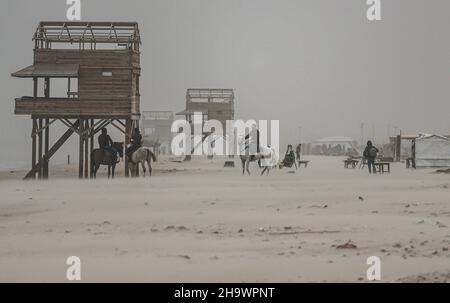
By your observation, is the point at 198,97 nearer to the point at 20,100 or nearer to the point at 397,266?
the point at 20,100

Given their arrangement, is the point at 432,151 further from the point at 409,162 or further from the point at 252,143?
the point at 252,143

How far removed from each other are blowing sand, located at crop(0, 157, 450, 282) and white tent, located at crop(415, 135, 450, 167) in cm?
2324

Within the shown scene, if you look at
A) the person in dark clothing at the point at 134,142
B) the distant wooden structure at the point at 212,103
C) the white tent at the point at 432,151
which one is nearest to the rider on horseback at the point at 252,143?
the person in dark clothing at the point at 134,142

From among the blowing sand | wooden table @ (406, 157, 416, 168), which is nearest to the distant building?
wooden table @ (406, 157, 416, 168)

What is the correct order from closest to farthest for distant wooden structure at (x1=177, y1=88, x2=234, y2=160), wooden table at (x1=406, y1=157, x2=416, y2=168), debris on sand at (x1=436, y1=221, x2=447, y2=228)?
debris on sand at (x1=436, y1=221, x2=447, y2=228)
wooden table at (x1=406, y1=157, x2=416, y2=168)
distant wooden structure at (x1=177, y1=88, x2=234, y2=160)

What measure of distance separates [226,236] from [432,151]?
111 ft

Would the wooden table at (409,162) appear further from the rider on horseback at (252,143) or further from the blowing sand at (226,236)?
the blowing sand at (226,236)

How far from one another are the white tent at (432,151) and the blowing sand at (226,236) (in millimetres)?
23241

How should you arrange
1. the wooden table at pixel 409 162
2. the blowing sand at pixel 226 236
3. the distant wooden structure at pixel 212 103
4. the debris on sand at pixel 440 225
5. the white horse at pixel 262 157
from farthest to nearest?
the distant wooden structure at pixel 212 103, the wooden table at pixel 409 162, the white horse at pixel 262 157, the debris on sand at pixel 440 225, the blowing sand at pixel 226 236

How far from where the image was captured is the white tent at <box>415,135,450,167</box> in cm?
4203

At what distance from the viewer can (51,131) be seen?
19462 centimetres

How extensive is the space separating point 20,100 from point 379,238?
25.1 metres

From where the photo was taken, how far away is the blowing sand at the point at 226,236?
8328 millimetres

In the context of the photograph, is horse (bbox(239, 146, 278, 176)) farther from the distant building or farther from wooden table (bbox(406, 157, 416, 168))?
the distant building
